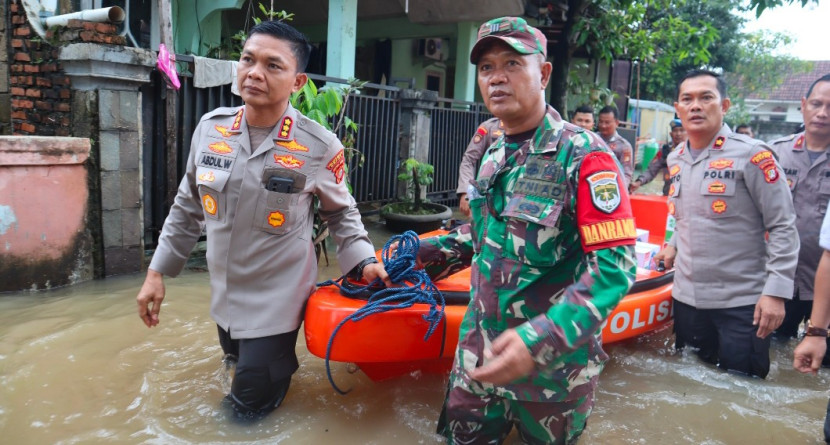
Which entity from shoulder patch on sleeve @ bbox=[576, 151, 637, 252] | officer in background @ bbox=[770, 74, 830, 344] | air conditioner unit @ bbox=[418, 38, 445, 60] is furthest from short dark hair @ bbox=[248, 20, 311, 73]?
air conditioner unit @ bbox=[418, 38, 445, 60]

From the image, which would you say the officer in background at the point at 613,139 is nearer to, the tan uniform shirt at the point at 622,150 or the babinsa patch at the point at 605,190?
the tan uniform shirt at the point at 622,150

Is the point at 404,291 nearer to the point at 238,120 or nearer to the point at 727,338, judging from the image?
the point at 238,120

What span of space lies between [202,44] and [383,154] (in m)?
3.05

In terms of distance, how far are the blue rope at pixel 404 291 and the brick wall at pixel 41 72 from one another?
328 cm

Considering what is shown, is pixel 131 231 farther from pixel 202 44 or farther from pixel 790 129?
pixel 790 129

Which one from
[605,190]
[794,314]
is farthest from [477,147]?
[605,190]

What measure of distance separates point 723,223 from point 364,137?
4.80 metres

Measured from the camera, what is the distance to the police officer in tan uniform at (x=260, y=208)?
243cm

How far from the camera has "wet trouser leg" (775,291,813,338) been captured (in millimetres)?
3936

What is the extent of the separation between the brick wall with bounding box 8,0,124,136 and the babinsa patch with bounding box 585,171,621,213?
420 cm

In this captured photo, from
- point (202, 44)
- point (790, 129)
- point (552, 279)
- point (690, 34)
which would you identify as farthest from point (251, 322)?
point (790, 129)

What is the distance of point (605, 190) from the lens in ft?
5.59

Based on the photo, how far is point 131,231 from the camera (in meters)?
4.85

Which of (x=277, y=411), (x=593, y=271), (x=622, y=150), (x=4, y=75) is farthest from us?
(x=622, y=150)
